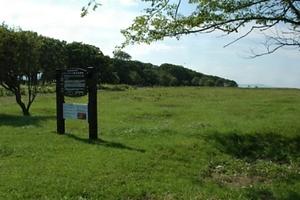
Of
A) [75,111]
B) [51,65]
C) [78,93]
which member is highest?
[51,65]

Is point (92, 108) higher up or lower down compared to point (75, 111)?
higher up

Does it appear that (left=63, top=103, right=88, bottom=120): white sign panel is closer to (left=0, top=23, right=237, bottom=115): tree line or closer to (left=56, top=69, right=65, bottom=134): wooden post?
(left=56, top=69, right=65, bottom=134): wooden post

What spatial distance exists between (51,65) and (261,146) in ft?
95.2

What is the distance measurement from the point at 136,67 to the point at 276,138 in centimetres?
13273

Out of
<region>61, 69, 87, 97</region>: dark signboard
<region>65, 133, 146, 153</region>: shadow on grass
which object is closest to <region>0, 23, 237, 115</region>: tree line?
<region>61, 69, 87, 97</region>: dark signboard

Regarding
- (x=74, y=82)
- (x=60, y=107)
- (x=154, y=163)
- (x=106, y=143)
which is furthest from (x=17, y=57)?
(x=154, y=163)

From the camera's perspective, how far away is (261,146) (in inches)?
455

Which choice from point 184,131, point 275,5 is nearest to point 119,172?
point 184,131

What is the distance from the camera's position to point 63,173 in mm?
8141

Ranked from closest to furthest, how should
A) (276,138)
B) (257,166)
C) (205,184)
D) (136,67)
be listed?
(205,184) → (257,166) → (276,138) → (136,67)

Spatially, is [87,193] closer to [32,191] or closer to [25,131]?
[32,191]

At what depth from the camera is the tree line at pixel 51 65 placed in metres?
22.2

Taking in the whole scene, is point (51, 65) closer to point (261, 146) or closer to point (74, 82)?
point (74, 82)

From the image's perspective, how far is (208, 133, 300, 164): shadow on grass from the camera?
35.1ft
